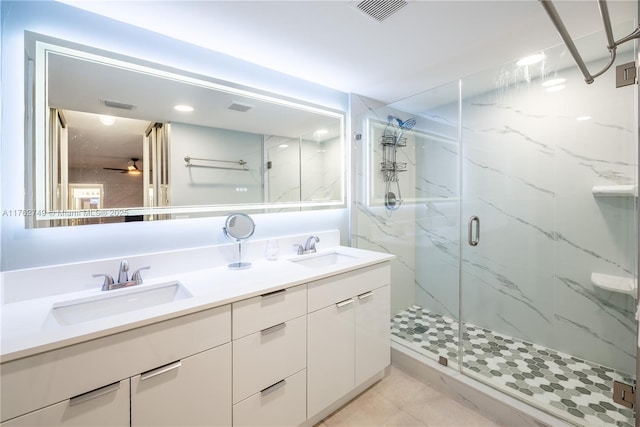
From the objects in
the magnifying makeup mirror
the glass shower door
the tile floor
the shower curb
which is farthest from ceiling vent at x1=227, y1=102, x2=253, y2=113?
the shower curb

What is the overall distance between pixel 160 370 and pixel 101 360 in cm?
19

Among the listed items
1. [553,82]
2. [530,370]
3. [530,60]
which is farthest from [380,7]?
[530,370]

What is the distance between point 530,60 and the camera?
188 cm

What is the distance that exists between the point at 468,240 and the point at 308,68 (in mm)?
1820

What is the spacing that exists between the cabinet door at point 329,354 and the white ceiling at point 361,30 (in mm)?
1606

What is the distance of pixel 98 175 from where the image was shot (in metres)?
1.40

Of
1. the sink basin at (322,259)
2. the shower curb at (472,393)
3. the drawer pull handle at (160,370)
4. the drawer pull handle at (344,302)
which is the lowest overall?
the shower curb at (472,393)

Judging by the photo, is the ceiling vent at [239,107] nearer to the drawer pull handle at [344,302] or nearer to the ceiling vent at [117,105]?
the ceiling vent at [117,105]

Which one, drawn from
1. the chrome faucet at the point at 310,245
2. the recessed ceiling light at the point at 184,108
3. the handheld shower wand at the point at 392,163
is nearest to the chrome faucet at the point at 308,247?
the chrome faucet at the point at 310,245

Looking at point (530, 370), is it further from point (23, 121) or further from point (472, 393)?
point (23, 121)

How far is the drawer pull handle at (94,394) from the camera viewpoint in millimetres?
879

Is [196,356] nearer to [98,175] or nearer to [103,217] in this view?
[103,217]

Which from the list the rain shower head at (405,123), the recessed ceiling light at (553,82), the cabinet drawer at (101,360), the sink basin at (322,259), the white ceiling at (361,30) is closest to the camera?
the cabinet drawer at (101,360)

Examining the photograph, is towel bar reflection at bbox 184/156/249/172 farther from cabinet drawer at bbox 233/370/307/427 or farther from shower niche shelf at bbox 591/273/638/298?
shower niche shelf at bbox 591/273/638/298
